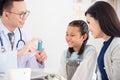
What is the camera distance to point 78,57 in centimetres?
159

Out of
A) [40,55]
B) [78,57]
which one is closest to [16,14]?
[40,55]

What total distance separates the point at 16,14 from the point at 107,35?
673 mm

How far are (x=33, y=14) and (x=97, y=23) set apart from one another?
739mm

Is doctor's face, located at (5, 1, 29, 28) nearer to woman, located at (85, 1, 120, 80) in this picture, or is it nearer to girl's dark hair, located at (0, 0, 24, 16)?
girl's dark hair, located at (0, 0, 24, 16)

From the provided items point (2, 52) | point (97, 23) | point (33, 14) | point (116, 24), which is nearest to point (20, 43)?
point (2, 52)

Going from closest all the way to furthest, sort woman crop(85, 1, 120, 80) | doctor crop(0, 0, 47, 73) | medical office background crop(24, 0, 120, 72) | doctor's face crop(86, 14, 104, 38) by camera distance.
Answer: woman crop(85, 1, 120, 80) < doctor's face crop(86, 14, 104, 38) < doctor crop(0, 0, 47, 73) < medical office background crop(24, 0, 120, 72)

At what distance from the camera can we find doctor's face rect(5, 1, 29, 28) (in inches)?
66.2

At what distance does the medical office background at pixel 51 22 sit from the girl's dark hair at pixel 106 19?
2.29 feet

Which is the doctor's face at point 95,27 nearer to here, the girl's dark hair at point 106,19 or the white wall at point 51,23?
the girl's dark hair at point 106,19

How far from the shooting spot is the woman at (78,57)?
1.47 meters

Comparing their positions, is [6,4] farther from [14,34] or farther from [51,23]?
[51,23]

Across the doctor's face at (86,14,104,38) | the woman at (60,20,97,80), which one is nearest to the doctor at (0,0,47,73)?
the woman at (60,20,97,80)

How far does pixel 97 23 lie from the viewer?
1.42 m

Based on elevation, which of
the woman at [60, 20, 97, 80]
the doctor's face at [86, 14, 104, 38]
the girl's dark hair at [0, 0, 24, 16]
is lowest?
the woman at [60, 20, 97, 80]
